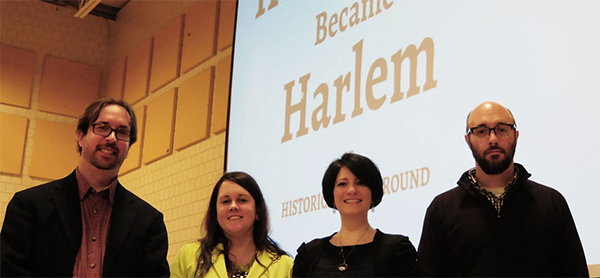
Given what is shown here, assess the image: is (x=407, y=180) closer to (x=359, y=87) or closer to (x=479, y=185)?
(x=359, y=87)

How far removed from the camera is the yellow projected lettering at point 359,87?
3547 millimetres

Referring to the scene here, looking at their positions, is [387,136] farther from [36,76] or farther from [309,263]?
[36,76]

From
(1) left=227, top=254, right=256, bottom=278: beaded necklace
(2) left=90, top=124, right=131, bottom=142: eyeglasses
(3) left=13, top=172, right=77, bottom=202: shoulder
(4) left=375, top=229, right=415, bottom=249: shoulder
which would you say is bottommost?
(1) left=227, top=254, right=256, bottom=278: beaded necklace

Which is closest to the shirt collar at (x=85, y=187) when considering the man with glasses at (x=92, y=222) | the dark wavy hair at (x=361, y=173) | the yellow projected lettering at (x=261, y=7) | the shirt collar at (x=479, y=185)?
the man with glasses at (x=92, y=222)

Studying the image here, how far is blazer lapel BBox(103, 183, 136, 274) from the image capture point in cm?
237

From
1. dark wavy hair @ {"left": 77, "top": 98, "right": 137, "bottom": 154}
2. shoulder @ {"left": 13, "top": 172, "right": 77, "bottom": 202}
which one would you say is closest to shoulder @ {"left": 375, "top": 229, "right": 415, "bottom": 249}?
dark wavy hair @ {"left": 77, "top": 98, "right": 137, "bottom": 154}

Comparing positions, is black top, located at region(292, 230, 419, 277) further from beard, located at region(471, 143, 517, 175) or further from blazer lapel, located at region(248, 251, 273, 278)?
beard, located at region(471, 143, 517, 175)

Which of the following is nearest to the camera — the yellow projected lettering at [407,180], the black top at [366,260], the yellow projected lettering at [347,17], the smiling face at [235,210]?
the black top at [366,260]

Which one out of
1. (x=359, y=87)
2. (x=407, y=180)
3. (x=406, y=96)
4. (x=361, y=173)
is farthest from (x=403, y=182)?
(x=361, y=173)

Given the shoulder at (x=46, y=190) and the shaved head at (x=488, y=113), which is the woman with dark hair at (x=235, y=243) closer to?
the shoulder at (x=46, y=190)

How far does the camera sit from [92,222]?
2.45 meters

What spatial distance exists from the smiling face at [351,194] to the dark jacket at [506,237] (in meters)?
0.30

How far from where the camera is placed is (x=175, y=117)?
6477 mm

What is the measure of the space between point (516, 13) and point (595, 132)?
74 centimetres
